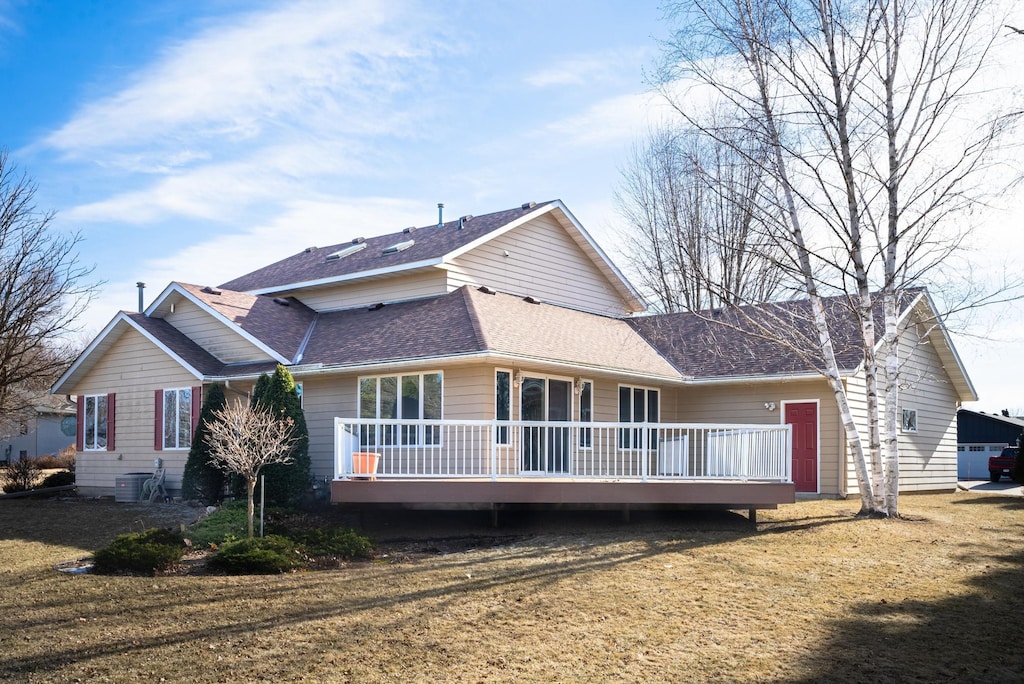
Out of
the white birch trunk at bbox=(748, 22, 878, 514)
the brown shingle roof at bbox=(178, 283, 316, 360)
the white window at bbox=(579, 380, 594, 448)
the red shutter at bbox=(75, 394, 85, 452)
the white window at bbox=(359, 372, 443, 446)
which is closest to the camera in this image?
the white birch trunk at bbox=(748, 22, 878, 514)

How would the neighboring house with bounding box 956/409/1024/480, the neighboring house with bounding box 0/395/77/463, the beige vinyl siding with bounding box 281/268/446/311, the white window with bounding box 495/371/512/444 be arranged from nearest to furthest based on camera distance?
the white window with bounding box 495/371/512/444 → the beige vinyl siding with bounding box 281/268/446/311 → the neighboring house with bounding box 0/395/77/463 → the neighboring house with bounding box 956/409/1024/480

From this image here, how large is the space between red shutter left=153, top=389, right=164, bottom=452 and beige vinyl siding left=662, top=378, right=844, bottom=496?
474 inches

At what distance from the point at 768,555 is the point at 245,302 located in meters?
14.4

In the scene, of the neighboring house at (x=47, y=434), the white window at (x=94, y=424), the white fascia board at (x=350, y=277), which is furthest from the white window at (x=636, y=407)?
the neighboring house at (x=47, y=434)

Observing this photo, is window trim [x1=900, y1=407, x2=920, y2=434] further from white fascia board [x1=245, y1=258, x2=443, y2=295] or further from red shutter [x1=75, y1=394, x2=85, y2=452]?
red shutter [x1=75, y1=394, x2=85, y2=452]

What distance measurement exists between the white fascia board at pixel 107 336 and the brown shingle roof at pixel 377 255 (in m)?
3.53

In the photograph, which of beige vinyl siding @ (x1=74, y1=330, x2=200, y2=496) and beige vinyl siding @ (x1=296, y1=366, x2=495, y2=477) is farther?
beige vinyl siding @ (x1=74, y1=330, x2=200, y2=496)

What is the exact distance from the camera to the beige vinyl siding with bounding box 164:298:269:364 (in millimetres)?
20391

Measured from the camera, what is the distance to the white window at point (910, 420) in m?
24.0

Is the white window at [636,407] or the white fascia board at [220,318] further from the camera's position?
the white window at [636,407]

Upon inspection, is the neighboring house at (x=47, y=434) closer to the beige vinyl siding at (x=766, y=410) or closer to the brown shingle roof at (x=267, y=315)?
the brown shingle roof at (x=267, y=315)

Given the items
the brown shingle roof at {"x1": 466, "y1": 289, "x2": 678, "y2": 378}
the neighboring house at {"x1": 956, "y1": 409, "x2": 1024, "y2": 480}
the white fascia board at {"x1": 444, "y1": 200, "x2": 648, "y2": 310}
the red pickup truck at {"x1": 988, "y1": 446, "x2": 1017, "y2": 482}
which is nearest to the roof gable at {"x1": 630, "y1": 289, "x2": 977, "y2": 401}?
the brown shingle roof at {"x1": 466, "y1": 289, "x2": 678, "y2": 378}

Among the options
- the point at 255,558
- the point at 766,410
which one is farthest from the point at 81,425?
the point at 766,410

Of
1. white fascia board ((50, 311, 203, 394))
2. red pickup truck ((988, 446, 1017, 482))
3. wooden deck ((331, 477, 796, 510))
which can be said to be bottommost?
red pickup truck ((988, 446, 1017, 482))
